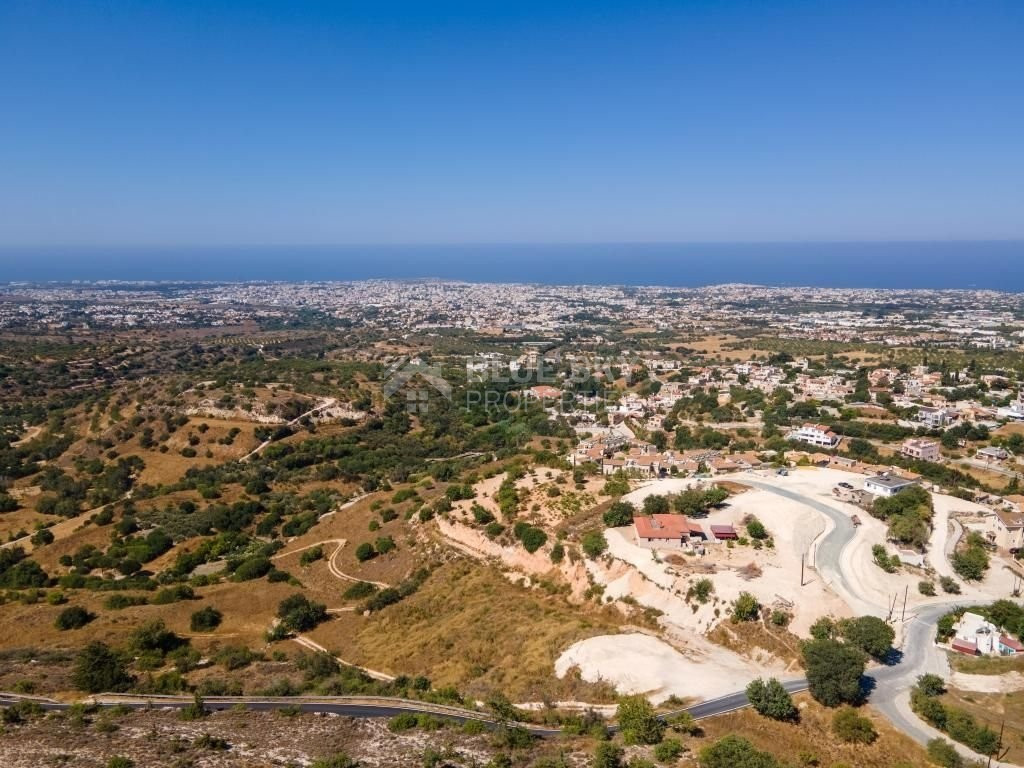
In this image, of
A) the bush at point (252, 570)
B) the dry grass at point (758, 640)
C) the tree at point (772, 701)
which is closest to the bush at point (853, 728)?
the tree at point (772, 701)

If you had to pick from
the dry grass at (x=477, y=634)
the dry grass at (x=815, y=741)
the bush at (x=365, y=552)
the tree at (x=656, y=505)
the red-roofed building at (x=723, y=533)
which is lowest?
the bush at (x=365, y=552)

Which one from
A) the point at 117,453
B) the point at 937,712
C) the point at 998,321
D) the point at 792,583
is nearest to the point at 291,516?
the point at 117,453

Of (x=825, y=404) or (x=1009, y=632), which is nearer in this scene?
(x=1009, y=632)

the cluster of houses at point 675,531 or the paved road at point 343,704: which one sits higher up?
the cluster of houses at point 675,531

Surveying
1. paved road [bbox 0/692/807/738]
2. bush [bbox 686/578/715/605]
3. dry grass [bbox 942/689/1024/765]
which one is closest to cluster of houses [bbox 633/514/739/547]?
bush [bbox 686/578/715/605]

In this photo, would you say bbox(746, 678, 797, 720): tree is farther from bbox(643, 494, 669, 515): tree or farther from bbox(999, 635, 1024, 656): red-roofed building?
bbox(643, 494, 669, 515): tree

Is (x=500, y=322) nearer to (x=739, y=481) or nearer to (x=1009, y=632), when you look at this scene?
(x=739, y=481)

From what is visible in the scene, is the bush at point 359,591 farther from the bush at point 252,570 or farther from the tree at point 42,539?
the tree at point 42,539
